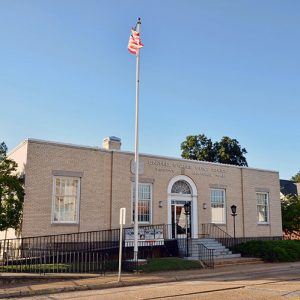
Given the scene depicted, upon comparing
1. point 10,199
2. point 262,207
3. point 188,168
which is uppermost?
point 188,168

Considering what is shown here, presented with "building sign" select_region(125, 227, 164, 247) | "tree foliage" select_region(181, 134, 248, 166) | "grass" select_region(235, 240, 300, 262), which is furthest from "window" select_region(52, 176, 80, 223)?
"tree foliage" select_region(181, 134, 248, 166)

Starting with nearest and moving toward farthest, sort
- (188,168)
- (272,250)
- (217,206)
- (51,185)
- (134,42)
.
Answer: (134,42) < (51,185) < (272,250) < (188,168) < (217,206)

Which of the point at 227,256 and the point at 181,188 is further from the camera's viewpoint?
the point at 181,188

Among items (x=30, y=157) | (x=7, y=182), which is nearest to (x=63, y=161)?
(x=30, y=157)

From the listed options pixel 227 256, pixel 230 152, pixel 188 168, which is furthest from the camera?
pixel 230 152

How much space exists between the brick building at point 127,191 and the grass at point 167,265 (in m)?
4.12

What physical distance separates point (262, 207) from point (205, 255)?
337 inches

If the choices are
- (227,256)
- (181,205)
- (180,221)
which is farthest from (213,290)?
(181,205)

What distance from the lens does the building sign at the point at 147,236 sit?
21837 mm

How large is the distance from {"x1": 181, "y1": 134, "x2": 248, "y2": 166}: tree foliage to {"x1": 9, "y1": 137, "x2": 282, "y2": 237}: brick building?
19216mm

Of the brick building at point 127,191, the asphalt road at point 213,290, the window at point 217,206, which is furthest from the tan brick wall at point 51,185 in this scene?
the asphalt road at point 213,290

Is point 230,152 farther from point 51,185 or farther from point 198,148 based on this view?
point 51,185

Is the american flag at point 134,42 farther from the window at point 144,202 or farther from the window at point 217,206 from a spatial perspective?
the window at point 217,206

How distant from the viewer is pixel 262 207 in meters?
29.7
